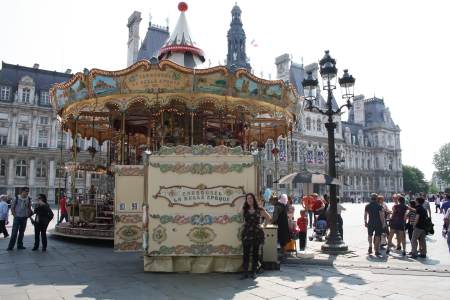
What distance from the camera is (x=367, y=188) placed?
72.9 m

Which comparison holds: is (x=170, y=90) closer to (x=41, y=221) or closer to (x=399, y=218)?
(x=41, y=221)

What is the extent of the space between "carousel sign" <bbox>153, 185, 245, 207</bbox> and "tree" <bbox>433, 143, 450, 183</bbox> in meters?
83.3

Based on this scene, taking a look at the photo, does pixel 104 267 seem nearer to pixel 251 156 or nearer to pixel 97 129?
pixel 251 156

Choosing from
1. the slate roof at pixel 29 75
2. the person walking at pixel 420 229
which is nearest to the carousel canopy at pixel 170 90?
the person walking at pixel 420 229

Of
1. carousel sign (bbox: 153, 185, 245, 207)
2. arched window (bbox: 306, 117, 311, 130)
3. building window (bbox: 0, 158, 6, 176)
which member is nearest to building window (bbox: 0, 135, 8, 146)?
building window (bbox: 0, 158, 6, 176)

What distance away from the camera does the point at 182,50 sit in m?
13.5

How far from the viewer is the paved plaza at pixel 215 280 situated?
229 inches

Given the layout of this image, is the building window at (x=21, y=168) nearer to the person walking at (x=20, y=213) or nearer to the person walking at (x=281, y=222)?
the person walking at (x=20, y=213)

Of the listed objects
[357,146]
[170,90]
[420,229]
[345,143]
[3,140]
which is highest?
[345,143]

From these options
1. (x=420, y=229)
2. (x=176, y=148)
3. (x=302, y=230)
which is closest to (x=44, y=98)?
(x=302, y=230)

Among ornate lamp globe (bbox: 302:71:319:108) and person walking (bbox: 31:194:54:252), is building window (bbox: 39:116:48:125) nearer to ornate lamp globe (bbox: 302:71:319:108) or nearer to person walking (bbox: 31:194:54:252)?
person walking (bbox: 31:194:54:252)

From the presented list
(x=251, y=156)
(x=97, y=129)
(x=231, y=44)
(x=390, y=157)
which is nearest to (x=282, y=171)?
(x=231, y=44)

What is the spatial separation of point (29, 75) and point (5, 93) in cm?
325

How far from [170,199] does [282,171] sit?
5131 cm
